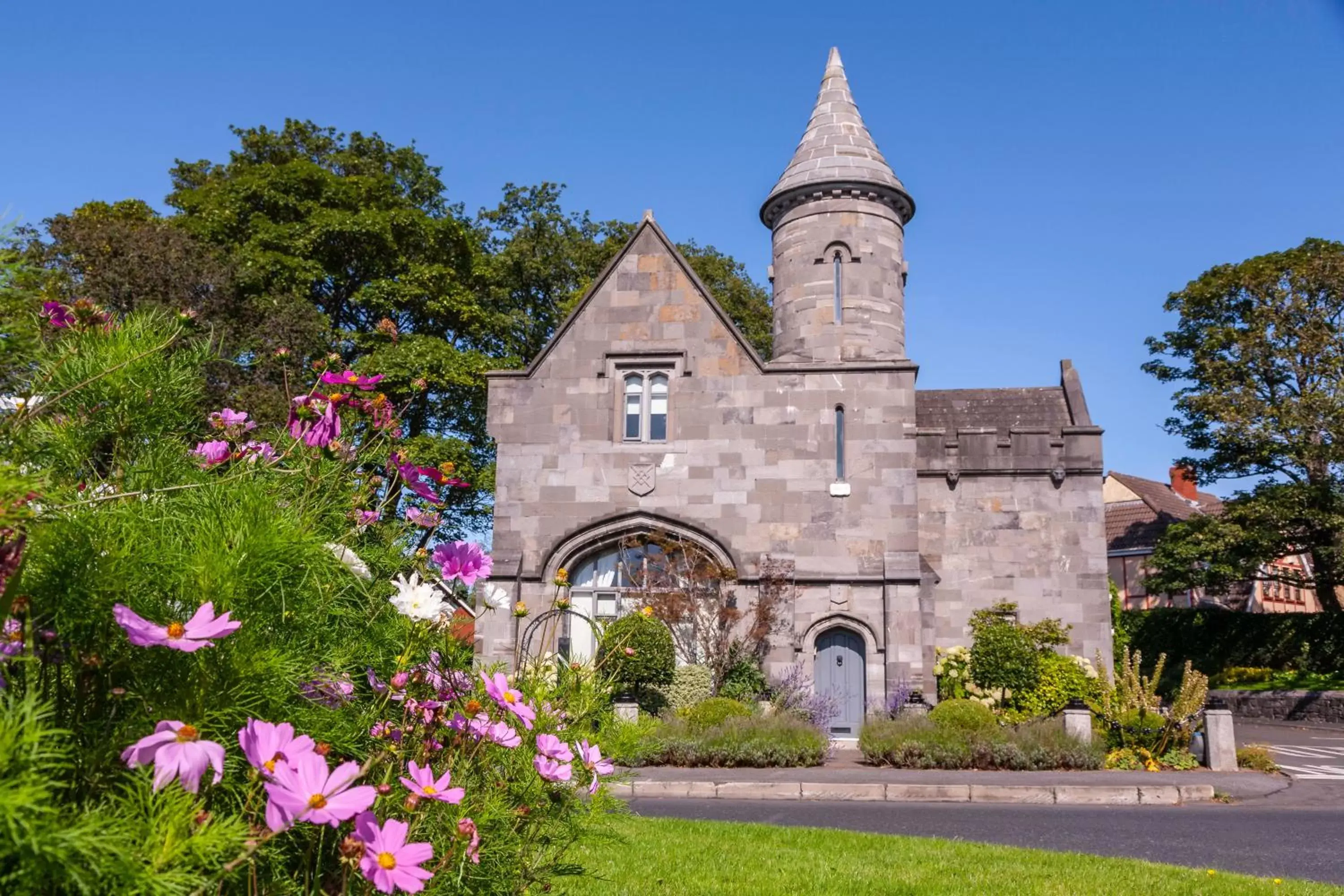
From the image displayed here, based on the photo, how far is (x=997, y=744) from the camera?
14.9 meters

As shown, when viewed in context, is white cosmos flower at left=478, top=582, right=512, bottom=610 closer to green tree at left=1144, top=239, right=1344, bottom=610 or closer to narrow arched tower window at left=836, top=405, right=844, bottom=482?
narrow arched tower window at left=836, top=405, right=844, bottom=482

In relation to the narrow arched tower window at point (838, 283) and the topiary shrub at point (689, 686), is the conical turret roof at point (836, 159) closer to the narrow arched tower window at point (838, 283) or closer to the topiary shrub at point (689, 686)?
the narrow arched tower window at point (838, 283)

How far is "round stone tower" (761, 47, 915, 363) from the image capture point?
2342 cm

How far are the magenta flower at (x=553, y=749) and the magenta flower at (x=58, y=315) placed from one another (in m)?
1.83

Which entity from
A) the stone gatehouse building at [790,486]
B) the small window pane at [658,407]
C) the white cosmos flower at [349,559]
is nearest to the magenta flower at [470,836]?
the white cosmos flower at [349,559]

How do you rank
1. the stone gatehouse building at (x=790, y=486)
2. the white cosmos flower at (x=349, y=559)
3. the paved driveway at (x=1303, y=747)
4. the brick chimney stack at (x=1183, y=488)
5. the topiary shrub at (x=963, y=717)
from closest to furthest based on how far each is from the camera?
the white cosmos flower at (x=349, y=559), the paved driveway at (x=1303, y=747), the topiary shrub at (x=963, y=717), the stone gatehouse building at (x=790, y=486), the brick chimney stack at (x=1183, y=488)

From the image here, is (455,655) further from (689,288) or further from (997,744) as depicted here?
(689,288)

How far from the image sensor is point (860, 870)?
7.49 m

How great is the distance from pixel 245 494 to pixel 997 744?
14.3 m

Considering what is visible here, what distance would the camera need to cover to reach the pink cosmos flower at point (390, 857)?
2131 mm

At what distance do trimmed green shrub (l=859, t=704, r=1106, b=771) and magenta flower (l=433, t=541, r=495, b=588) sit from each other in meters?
12.9

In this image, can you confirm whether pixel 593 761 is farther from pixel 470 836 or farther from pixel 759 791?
pixel 759 791

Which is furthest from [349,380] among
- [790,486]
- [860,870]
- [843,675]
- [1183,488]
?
[1183,488]

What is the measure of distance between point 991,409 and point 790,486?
671 cm
